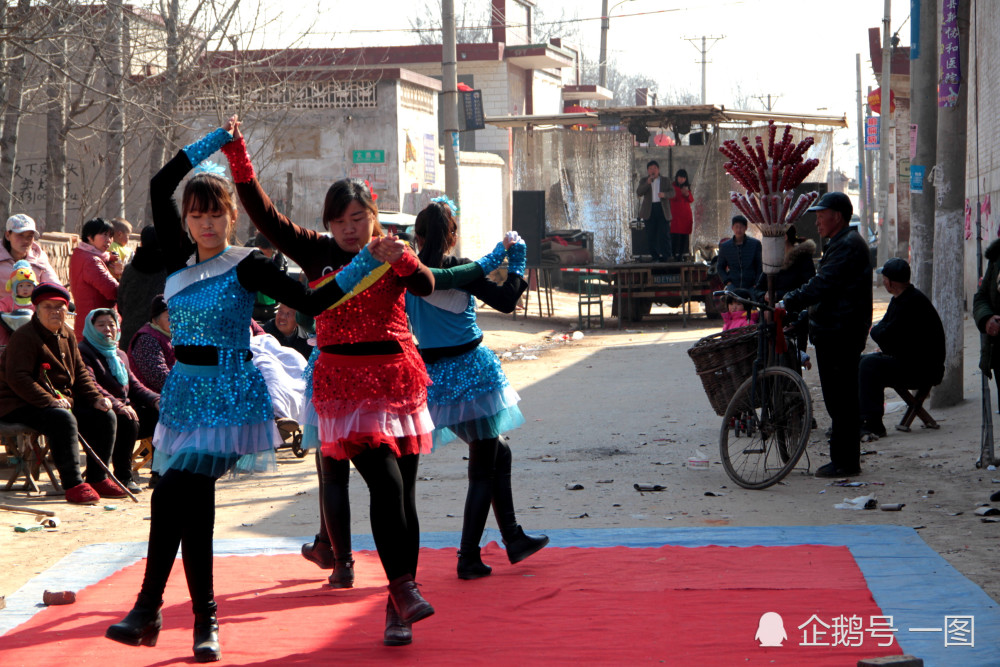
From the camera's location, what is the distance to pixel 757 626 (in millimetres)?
4316

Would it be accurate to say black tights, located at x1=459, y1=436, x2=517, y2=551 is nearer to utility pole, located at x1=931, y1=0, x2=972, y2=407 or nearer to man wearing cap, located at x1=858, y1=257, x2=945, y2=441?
man wearing cap, located at x1=858, y1=257, x2=945, y2=441

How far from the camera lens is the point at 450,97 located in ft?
61.1

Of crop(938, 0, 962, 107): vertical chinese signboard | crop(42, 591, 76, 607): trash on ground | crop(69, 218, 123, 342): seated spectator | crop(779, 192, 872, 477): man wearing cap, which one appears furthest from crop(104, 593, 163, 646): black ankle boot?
crop(938, 0, 962, 107): vertical chinese signboard

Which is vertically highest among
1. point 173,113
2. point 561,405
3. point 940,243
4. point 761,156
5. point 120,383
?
point 173,113

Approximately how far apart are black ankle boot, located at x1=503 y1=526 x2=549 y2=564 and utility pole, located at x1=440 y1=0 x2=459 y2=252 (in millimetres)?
13800

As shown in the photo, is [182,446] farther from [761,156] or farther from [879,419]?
[879,419]

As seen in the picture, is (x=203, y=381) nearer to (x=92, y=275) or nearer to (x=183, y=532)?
(x=183, y=532)

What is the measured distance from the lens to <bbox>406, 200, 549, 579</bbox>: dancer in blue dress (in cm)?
503

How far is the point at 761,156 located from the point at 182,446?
4.93 meters

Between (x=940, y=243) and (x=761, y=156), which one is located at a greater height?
(x=761, y=156)

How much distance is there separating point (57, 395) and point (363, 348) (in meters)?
4.17

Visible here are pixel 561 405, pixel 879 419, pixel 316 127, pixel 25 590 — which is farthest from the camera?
pixel 316 127

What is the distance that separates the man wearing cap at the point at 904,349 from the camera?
8.62 metres

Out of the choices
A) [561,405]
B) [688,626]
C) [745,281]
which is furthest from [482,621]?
[745,281]
